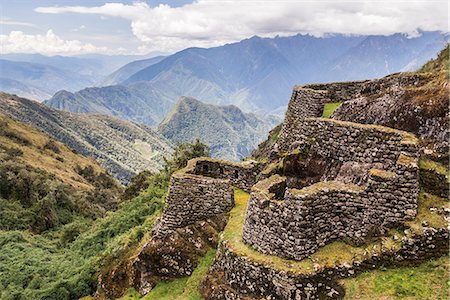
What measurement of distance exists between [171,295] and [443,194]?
10.3 m

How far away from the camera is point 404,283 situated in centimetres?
1052

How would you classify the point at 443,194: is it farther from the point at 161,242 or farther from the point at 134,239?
the point at 134,239

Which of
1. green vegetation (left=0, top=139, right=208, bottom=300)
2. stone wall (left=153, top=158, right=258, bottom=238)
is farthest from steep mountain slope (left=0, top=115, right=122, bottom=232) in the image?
stone wall (left=153, top=158, right=258, bottom=238)

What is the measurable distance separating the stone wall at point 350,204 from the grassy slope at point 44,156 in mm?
109690

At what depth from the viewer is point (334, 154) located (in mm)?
14711

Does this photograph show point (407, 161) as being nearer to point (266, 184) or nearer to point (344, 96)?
point (266, 184)

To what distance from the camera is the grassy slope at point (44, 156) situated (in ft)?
398

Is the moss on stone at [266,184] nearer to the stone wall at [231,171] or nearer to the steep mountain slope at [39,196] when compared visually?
the stone wall at [231,171]

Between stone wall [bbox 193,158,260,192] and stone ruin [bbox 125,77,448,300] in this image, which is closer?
stone ruin [bbox 125,77,448,300]

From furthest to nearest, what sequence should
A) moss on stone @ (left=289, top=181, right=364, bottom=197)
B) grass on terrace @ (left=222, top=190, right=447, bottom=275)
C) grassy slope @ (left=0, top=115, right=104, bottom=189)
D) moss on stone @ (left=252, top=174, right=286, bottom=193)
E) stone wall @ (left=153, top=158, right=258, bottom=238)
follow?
1. grassy slope @ (left=0, top=115, right=104, bottom=189)
2. stone wall @ (left=153, top=158, right=258, bottom=238)
3. moss on stone @ (left=252, top=174, right=286, bottom=193)
4. moss on stone @ (left=289, top=181, right=364, bottom=197)
5. grass on terrace @ (left=222, top=190, right=447, bottom=275)

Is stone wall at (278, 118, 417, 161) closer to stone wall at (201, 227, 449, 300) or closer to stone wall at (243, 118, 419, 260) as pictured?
stone wall at (243, 118, 419, 260)

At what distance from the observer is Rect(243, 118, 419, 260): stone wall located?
38.3 feet

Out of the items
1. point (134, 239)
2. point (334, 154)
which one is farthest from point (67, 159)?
point (334, 154)

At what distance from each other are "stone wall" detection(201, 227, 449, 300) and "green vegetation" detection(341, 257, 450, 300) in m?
0.20
